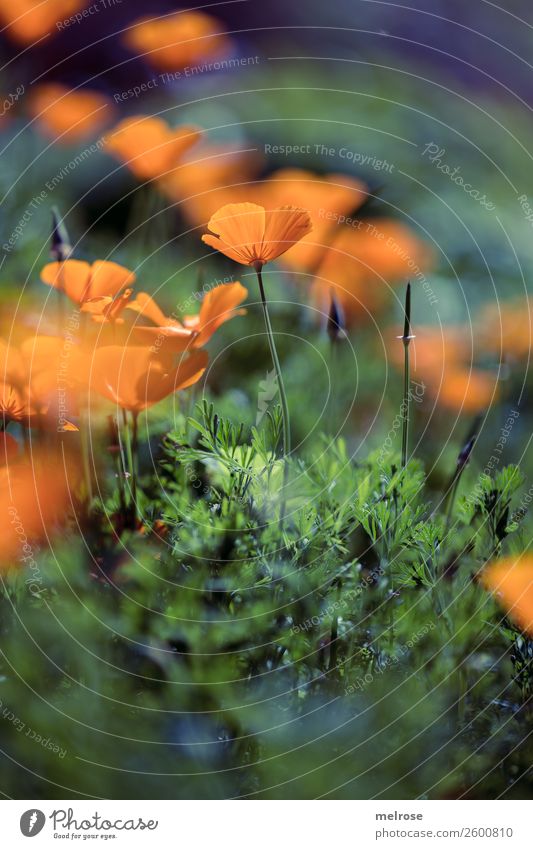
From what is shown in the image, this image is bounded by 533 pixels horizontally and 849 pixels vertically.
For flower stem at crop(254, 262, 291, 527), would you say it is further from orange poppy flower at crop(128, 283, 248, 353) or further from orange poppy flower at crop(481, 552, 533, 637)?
orange poppy flower at crop(481, 552, 533, 637)

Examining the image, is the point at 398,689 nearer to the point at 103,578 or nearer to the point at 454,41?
the point at 103,578

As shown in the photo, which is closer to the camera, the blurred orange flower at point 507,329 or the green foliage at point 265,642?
the green foliage at point 265,642

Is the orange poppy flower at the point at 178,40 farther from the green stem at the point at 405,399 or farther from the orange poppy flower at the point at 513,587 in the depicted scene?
the orange poppy flower at the point at 513,587

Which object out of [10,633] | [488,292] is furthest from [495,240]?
[10,633]

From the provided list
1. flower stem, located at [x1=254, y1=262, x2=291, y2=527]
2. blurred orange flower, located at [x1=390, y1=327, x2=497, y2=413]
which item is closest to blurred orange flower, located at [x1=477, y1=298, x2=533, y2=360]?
blurred orange flower, located at [x1=390, y1=327, x2=497, y2=413]

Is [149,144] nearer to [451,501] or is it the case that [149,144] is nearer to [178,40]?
[178,40]

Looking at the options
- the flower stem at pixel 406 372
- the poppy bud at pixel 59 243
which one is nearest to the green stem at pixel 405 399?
the flower stem at pixel 406 372

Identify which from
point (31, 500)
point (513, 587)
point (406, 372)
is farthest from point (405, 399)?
point (31, 500)
